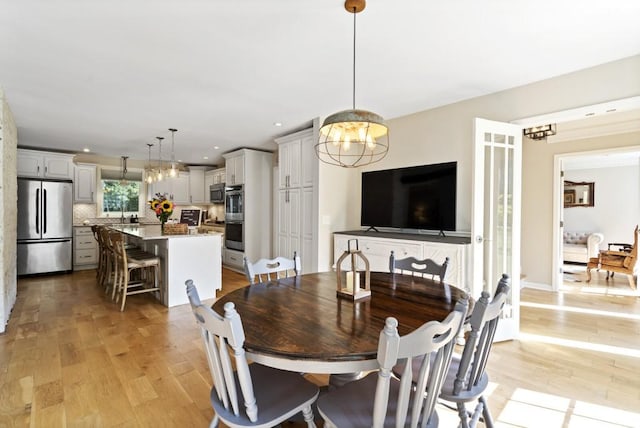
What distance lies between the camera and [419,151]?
162 inches

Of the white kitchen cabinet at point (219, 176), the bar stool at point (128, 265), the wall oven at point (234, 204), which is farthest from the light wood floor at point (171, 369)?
the white kitchen cabinet at point (219, 176)

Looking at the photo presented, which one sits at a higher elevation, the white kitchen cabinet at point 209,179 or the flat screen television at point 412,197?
the white kitchen cabinet at point 209,179

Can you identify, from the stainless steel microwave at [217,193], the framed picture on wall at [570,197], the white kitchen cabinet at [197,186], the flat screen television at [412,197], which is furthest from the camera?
the white kitchen cabinet at [197,186]

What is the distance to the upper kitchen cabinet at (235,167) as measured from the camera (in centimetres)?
629

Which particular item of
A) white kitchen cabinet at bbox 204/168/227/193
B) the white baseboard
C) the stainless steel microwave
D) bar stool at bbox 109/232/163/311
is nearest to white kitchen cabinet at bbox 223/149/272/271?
the stainless steel microwave

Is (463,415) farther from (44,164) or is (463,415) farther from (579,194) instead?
(579,194)

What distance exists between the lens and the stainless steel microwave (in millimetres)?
7285

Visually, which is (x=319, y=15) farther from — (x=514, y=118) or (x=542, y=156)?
(x=542, y=156)

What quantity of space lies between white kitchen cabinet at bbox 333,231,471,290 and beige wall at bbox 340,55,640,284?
54cm

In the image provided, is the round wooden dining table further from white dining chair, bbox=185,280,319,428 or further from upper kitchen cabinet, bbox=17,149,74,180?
upper kitchen cabinet, bbox=17,149,74,180

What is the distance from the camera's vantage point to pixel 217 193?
7.42 meters

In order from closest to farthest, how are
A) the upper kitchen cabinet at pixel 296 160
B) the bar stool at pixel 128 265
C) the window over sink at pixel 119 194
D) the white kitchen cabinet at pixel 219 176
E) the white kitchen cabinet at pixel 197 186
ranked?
the bar stool at pixel 128 265, the upper kitchen cabinet at pixel 296 160, the window over sink at pixel 119 194, the white kitchen cabinet at pixel 219 176, the white kitchen cabinet at pixel 197 186

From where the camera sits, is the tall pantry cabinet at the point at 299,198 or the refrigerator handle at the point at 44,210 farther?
the refrigerator handle at the point at 44,210

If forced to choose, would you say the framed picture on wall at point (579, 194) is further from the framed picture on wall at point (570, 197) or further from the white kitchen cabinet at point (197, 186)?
the white kitchen cabinet at point (197, 186)
